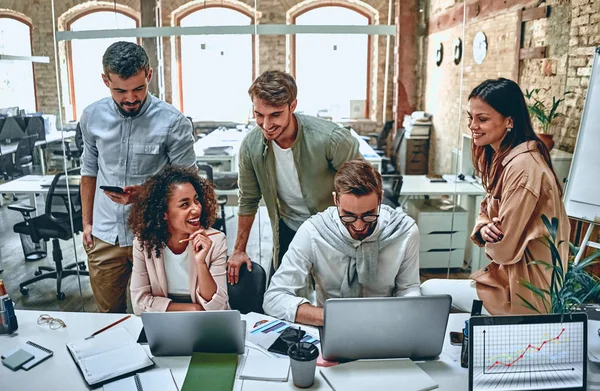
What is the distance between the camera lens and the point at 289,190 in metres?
2.47

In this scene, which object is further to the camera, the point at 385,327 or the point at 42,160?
the point at 42,160

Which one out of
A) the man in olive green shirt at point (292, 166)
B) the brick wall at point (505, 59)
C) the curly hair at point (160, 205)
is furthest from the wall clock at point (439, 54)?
the curly hair at point (160, 205)

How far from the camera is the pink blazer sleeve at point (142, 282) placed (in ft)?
6.84

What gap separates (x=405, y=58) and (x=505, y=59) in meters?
0.97

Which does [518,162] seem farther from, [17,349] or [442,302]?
[17,349]

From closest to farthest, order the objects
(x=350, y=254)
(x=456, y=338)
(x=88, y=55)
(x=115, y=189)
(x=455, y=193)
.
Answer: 1. (x=456, y=338)
2. (x=350, y=254)
3. (x=115, y=189)
4. (x=88, y=55)
5. (x=455, y=193)

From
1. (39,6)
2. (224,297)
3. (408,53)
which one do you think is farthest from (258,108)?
(39,6)

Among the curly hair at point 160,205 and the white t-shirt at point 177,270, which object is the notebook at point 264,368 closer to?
the white t-shirt at point 177,270

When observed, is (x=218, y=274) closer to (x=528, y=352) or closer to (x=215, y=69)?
(x=528, y=352)

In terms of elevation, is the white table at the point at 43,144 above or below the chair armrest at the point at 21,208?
above

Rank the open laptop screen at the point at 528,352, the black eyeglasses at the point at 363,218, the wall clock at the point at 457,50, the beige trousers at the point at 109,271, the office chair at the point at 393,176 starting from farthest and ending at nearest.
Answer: the wall clock at the point at 457,50 → the office chair at the point at 393,176 → the beige trousers at the point at 109,271 → the black eyeglasses at the point at 363,218 → the open laptop screen at the point at 528,352

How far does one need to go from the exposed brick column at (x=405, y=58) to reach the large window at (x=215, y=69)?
1019 mm

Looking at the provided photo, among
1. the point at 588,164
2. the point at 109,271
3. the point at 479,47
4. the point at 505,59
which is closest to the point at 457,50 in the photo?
the point at 479,47

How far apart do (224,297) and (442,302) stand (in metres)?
0.90
